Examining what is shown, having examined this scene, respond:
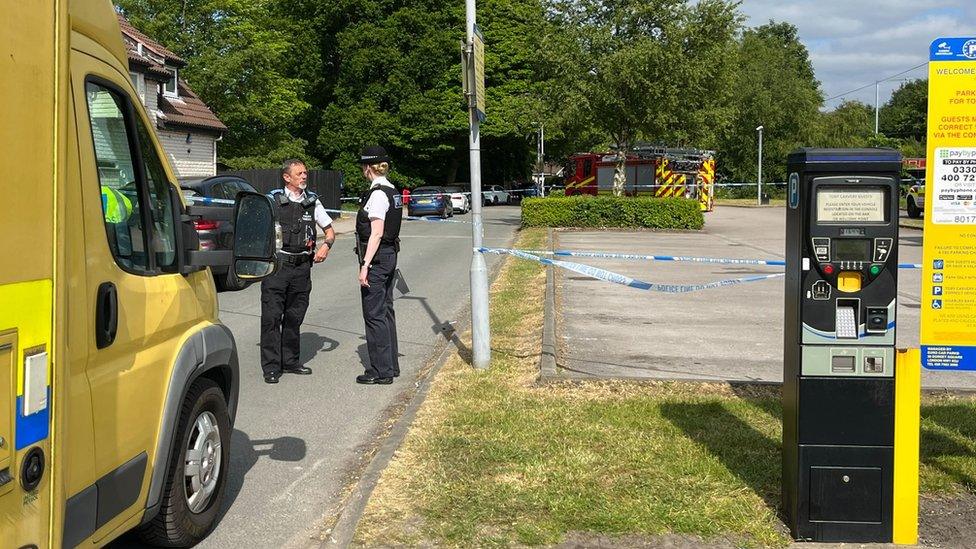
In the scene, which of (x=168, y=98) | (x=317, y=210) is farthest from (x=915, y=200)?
(x=317, y=210)

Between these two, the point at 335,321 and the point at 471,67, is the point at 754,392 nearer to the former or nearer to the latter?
the point at 471,67

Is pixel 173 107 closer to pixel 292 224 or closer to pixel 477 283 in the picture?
pixel 292 224

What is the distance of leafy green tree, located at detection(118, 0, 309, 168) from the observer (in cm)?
4012

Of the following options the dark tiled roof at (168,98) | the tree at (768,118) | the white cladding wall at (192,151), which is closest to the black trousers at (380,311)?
the dark tiled roof at (168,98)

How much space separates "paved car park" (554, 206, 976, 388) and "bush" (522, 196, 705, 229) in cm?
1067

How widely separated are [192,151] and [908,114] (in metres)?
69.5

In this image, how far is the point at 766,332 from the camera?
10.6m

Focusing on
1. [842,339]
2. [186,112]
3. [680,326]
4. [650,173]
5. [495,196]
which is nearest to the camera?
[842,339]

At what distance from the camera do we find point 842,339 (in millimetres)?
4168

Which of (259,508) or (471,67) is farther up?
(471,67)

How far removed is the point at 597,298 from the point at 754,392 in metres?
6.39

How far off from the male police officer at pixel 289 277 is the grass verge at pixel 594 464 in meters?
1.56

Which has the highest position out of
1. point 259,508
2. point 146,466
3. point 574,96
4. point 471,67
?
point 574,96

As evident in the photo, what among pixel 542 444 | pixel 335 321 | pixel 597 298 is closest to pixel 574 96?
pixel 597 298
